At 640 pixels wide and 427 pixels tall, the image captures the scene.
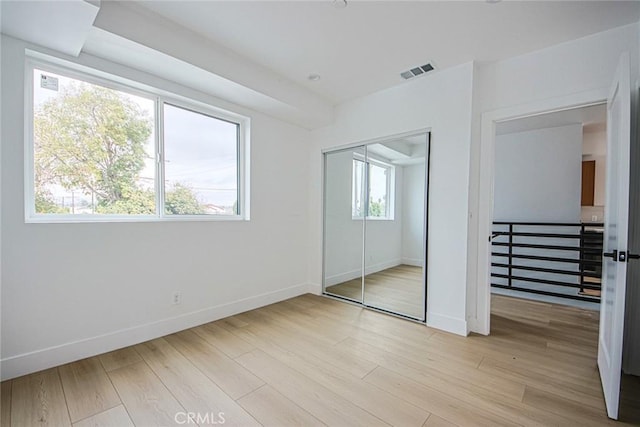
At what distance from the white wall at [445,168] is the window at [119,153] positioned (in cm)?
217

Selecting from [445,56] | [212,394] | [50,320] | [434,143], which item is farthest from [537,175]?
[50,320]

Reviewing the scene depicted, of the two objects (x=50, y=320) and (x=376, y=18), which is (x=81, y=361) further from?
(x=376, y=18)

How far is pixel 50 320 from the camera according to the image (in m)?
2.10

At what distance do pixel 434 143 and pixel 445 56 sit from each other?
2.74ft

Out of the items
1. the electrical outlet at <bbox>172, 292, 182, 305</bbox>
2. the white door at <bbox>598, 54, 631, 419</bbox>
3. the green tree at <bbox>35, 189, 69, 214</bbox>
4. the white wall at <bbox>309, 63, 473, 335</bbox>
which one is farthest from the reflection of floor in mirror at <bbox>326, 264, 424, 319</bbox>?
the green tree at <bbox>35, 189, 69, 214</bbox>

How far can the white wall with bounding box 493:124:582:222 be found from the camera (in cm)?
407

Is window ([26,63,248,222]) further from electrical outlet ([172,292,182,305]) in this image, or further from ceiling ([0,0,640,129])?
electrical outlet ([172,292,182,305])

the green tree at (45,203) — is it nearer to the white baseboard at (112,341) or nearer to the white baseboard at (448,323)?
the white baseboard at (112,341)

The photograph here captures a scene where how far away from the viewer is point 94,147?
238 centimetres

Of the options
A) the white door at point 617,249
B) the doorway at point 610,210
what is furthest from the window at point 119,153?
the white door at point 617,249

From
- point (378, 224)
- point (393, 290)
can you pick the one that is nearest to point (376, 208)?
point (378, 224)

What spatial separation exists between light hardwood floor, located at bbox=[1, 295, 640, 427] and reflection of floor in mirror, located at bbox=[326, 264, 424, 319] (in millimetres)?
452

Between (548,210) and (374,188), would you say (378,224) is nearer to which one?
(374,188)

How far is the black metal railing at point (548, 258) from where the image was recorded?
3.84 m
